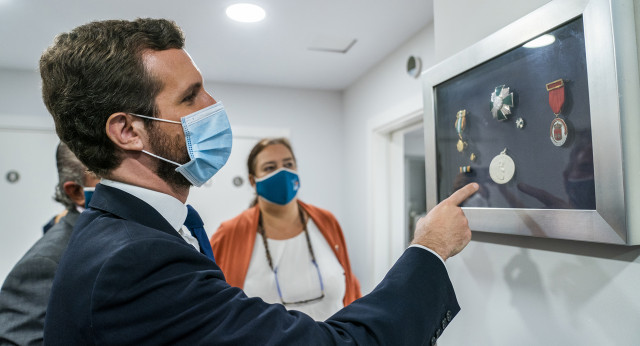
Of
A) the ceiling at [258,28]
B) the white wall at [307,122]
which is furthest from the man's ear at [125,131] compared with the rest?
the white wall at [307,122]

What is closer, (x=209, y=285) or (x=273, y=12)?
(x=209, y=285)

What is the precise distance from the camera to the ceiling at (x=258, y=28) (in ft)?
6.03

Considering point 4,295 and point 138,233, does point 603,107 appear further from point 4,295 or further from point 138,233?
point 4,295

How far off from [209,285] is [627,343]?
58 cm

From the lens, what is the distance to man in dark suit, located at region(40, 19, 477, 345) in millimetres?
521

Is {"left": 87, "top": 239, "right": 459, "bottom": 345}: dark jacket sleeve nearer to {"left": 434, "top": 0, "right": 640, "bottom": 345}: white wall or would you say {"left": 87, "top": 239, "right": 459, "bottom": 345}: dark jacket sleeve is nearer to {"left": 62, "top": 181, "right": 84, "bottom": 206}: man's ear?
{"left": 434, "top": 0, "right": 640, "bottom": 345}: white wall

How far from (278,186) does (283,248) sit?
0.84ft

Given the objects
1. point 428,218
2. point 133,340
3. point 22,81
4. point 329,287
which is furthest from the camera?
point 22,81

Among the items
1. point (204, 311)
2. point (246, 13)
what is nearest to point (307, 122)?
point (246, 13)

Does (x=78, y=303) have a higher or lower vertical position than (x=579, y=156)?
lower

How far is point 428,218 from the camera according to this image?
0.69m

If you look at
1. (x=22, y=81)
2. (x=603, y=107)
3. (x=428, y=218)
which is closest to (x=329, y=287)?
(x=428, y=218)

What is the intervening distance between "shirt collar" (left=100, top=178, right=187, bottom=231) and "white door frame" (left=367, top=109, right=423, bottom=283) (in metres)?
2.03

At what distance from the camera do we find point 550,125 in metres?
0.62
